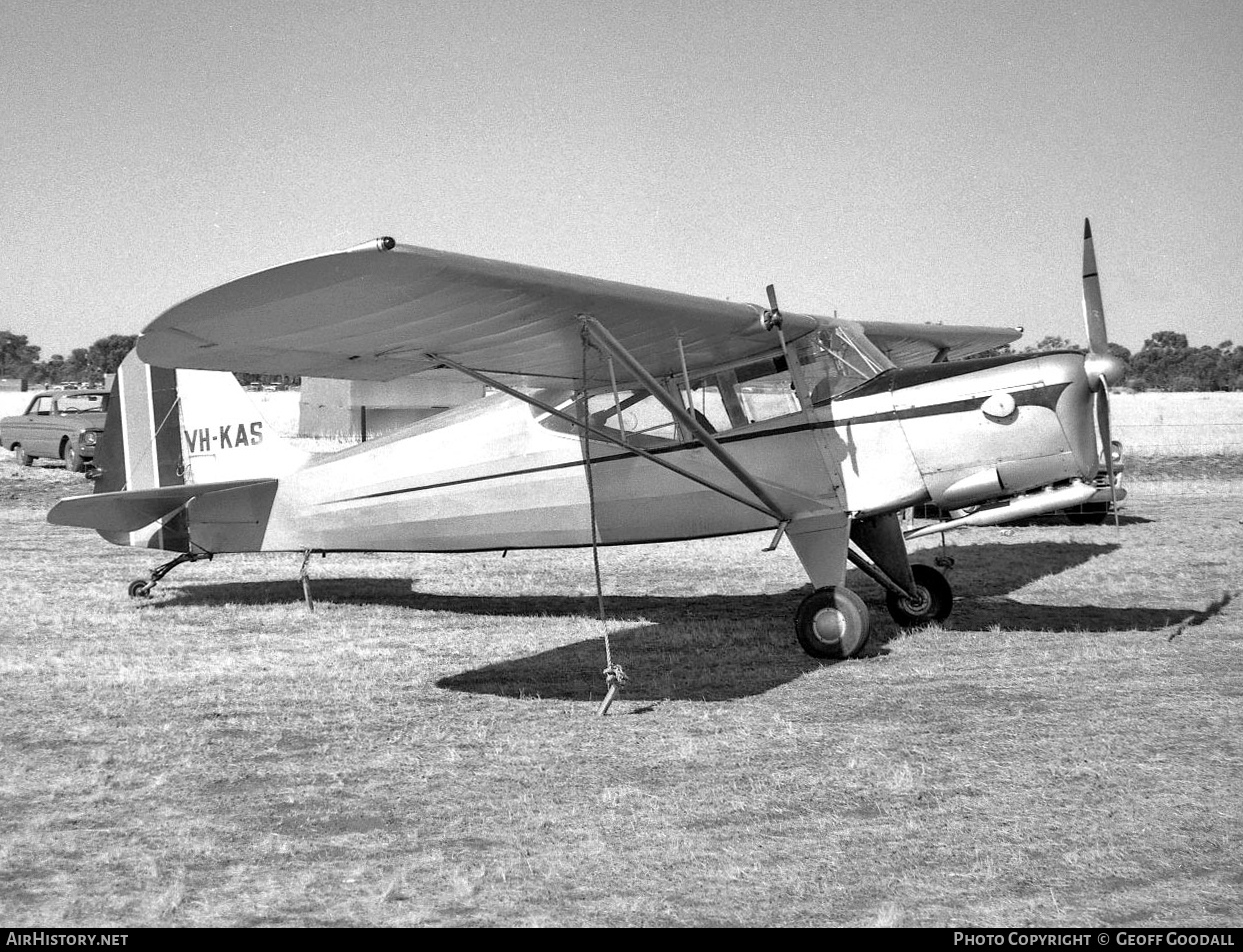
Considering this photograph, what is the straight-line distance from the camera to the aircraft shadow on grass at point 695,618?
22.8 ft

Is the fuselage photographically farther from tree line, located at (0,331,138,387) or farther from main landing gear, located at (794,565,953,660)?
tree line, located at (0,331,138,387)

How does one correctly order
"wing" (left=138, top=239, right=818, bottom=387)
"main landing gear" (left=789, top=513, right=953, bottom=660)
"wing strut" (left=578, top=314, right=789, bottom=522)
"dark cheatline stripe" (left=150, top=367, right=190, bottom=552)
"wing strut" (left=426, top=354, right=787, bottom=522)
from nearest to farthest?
"wing" (left=138, top=239, right=818, bottom=387) < "wing strut" (left=578, top=314, right=789, bottom=522) < "wing strut" (left=426, top=354, right=787, bottom=522) < "main landing gear" (left=789, top=513, right=953, bottom=660) < "dark cheatline stripe" (left=150, top=367, right=190, bottom=552)

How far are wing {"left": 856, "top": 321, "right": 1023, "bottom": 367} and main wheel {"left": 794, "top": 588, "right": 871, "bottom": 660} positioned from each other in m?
3.54

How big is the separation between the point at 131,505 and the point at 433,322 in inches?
193

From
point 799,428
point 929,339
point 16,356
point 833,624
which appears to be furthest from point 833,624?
point 16,356

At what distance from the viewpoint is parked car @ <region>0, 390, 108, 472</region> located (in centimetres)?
2403

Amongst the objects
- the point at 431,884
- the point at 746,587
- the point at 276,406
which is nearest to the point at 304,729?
the point at 431,884

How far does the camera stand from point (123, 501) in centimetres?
991

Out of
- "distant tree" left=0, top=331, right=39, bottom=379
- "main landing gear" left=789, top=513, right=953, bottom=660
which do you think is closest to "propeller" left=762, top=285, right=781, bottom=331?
"main landing gear" left=789, top=513, right=953, bottom=660

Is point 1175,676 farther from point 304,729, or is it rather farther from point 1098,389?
point 304,729

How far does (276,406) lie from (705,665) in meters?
36.9

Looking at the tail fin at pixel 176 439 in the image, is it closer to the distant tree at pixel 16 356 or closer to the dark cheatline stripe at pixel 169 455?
the dark cheatline stripe at pixel 169 455

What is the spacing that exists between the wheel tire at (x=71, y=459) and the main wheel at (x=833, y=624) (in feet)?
67.4

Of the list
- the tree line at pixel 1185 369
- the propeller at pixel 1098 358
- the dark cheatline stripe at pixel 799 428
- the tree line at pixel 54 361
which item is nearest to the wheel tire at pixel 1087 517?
the propeller at pixel 1098 358
